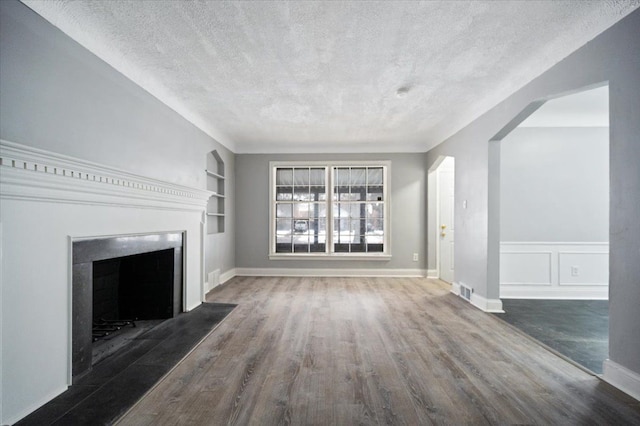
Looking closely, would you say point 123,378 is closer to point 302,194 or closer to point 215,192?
A: point 215,192

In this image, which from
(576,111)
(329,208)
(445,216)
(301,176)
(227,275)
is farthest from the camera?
(301,176)

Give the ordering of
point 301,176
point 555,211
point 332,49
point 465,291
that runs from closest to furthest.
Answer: point 332,49
point 465,291
point 555,211
point 301,176

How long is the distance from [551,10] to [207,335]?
12.4 ft

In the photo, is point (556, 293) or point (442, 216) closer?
point (556, 293)

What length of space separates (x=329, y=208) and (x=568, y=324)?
Answer: 4.06 m

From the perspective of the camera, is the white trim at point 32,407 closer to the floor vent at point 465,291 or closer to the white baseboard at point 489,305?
the white baseboard at point 489,305

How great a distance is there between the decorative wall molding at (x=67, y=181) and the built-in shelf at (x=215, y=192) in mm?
2127

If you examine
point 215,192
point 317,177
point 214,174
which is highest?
point 317,177

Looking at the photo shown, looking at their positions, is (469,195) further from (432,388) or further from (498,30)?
(432,388)

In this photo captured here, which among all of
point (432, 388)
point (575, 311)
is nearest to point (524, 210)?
point (575, 311)

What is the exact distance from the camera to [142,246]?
2.92m

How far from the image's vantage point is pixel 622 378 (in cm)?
202

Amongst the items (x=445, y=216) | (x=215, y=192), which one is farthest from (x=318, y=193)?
(x=445, y=216)

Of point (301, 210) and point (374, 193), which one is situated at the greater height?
point (374, 193)
